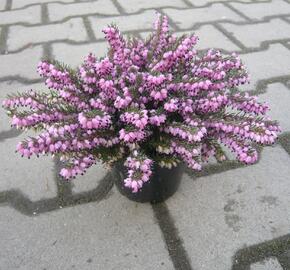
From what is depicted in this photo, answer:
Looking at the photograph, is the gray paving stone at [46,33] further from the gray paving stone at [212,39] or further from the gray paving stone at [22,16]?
the gray paving stone at [212,39]

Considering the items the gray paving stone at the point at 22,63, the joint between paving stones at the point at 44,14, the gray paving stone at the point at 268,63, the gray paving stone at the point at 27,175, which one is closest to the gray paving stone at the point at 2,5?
the joint between paving stones at the point at 44,14

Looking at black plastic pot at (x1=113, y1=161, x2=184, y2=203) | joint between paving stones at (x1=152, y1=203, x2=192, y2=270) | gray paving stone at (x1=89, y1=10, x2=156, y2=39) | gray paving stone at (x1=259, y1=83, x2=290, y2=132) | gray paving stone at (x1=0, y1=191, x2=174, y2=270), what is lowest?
gray paving stone at (x1=0, y1=191, x2=174, y2=270)

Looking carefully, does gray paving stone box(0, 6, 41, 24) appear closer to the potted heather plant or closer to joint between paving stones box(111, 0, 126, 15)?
joint between paving stones box(111, 0, 126, 15)

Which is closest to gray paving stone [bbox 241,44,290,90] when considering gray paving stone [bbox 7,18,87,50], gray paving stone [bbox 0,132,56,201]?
gray paving stone [bbox 7,18,87,50]

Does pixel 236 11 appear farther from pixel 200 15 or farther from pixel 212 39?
pixel 212 39

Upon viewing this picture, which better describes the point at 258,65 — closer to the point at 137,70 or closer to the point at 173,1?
the point at 173,1

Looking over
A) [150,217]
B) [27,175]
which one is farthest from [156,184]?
[27,175]
